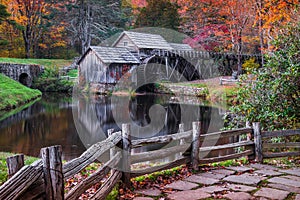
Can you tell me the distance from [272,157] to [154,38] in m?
28.9

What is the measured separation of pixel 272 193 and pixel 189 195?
1318mm

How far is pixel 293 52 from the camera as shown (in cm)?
840

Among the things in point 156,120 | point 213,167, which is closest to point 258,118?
point 213,167

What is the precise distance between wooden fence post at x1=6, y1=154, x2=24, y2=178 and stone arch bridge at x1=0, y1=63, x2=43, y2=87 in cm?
3092

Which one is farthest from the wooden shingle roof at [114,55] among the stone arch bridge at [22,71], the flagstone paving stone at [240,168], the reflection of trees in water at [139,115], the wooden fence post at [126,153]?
the wooden fence post at [126,153]

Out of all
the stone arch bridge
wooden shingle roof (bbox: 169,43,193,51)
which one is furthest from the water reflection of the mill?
wooden shingle roof (bbox: 169,43,193,51)

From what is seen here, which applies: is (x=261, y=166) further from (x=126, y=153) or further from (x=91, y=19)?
(x=91, y=19)

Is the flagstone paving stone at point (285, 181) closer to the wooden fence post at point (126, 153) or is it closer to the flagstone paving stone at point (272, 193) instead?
the flagstone paving stone at point (272, 193)

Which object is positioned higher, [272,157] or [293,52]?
[293,52]

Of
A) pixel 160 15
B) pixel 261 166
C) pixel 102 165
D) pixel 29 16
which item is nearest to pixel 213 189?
pixel 102 165

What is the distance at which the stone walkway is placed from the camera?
16.0 ft

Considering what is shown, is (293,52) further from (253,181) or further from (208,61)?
(208,61)

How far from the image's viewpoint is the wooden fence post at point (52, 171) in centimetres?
346

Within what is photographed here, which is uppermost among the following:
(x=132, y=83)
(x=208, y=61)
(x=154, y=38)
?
(x=154, y=38)
